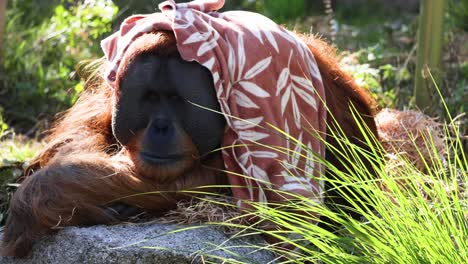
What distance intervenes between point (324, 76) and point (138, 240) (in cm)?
83

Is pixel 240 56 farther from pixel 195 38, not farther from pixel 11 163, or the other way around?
pixel 11 163

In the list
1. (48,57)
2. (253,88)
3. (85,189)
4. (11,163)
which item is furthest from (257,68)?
(48,57)

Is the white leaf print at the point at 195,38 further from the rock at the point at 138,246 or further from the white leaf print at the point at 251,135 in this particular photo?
the rock at the point at 138,246

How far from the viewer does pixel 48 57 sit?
4656 millimetres

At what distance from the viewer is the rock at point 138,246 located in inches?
95.5

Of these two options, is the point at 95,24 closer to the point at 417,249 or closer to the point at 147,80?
the point at 147,80

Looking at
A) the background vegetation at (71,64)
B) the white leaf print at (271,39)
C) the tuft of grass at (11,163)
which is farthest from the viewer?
the background vegetation at (71,64)

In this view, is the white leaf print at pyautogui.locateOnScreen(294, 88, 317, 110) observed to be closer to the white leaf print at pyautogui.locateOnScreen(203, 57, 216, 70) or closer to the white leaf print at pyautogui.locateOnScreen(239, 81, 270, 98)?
the white leaf print at pyautogui.locateOnScreen(239, 81, 270, 98)

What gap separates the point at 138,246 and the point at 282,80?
2.05 ft

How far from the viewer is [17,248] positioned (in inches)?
102

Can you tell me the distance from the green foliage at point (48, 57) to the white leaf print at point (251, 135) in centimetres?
167

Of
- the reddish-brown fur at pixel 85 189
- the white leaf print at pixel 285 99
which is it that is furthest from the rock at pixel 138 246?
the white leaf print at pixel 285 99

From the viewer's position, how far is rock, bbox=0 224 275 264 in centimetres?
243

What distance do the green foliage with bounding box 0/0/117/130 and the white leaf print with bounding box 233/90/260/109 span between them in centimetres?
165
